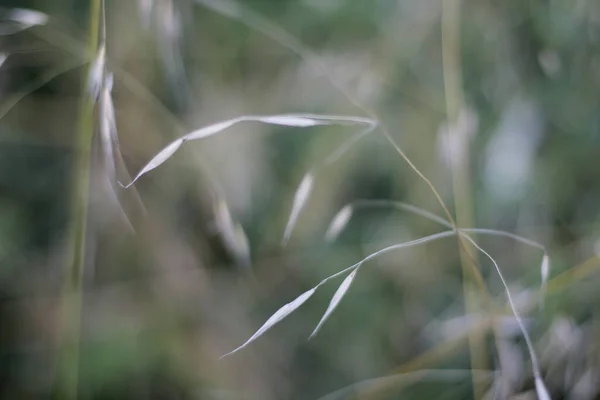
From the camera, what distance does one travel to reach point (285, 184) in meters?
0.54

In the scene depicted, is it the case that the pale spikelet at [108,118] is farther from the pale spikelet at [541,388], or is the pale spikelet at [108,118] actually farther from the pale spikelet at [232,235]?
the pale spikelet at [541,388]

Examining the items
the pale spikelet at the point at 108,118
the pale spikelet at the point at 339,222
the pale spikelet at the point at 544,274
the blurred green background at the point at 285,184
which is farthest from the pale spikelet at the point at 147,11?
the pale spikelet at the point at 544,274

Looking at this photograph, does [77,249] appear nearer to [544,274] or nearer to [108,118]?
[108,118]

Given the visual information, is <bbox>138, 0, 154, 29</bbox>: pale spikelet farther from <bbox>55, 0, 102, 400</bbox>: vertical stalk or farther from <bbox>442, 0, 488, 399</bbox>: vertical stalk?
<bbox>442, 0, 488, 399</bbox>: vertical stalk

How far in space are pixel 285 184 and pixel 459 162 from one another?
0.53ft

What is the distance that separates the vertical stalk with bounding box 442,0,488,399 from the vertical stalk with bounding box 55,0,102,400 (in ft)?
0.91

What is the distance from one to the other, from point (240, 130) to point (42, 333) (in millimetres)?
259

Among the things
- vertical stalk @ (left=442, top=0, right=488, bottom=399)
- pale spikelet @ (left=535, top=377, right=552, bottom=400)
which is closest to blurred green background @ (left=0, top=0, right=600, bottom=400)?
vertical stalk @ (left=442, top=0, right=488, bottom=399)

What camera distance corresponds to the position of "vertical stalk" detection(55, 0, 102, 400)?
14.3 inches

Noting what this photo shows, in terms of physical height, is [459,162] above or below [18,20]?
below

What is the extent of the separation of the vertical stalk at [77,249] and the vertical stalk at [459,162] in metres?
0.28

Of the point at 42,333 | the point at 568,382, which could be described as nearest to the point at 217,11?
the point at 42,333

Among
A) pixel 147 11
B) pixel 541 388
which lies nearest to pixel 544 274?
pixel 541 388

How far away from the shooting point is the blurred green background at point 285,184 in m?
0.50
